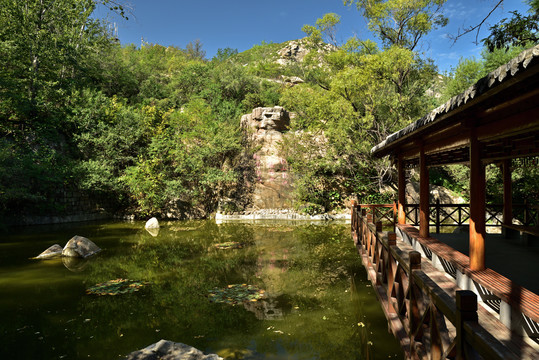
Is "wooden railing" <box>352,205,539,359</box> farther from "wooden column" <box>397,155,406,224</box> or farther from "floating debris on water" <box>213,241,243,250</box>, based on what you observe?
"floating debris on water" <box>213,241,243,250</box>

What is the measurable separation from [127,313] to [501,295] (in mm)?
6022

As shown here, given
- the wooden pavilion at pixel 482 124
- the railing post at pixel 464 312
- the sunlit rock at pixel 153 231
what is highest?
the wooden pavilion at pixel 482 124

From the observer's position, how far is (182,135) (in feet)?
72.6

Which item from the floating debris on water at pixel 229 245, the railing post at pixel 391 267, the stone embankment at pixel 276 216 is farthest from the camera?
the stone embankment at pixel 276 216

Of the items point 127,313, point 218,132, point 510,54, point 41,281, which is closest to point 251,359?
point 127,313

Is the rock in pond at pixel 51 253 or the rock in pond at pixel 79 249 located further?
the rock in pond at pixel 79 249

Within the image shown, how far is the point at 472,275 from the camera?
3.88 m

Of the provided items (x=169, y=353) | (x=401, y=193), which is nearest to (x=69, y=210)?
(x=169, y=353)

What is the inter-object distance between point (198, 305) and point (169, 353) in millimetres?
2208

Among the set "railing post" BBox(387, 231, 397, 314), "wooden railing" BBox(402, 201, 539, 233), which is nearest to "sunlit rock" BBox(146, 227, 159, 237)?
"wooden railing" BBox(402, 201, 539, 233)

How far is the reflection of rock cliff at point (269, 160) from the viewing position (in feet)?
70.1

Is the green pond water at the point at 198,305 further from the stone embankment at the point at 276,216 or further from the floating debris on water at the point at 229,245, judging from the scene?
the stone embankment at the point at 276,216

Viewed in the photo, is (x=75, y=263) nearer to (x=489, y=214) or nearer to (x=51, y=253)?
(x=51, y=253)

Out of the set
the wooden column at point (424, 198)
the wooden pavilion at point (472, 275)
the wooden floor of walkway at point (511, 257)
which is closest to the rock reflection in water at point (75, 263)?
the wooden pavilion at point (472, 275)
